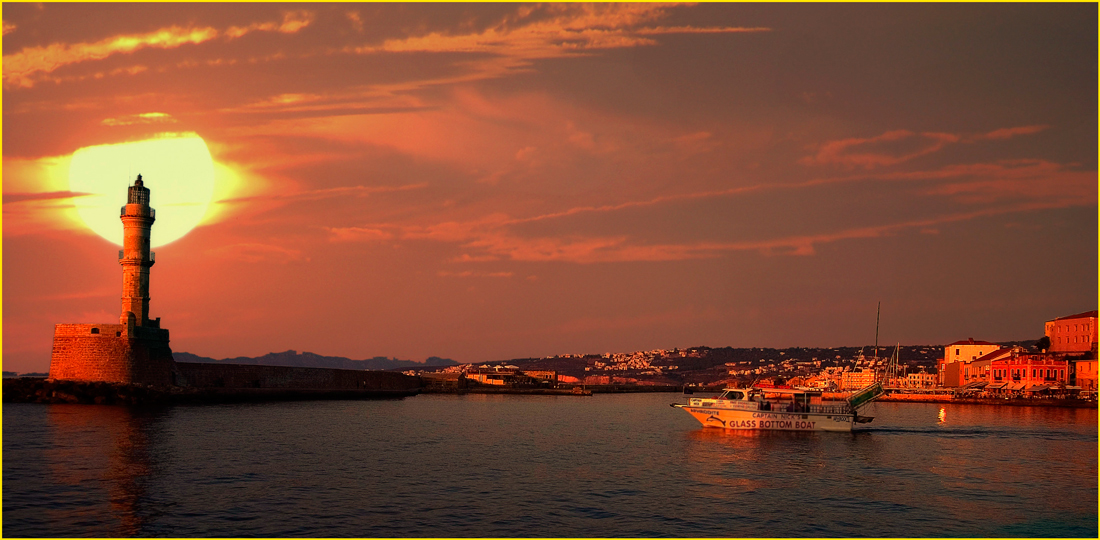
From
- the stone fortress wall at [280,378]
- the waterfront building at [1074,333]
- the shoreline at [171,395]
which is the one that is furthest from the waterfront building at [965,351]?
the stone fortress wall at [280,378]

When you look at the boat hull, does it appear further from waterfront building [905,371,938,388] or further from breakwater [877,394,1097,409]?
waterfront building [905,371,938,388]

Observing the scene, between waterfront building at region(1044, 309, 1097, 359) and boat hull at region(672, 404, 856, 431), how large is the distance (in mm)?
90317

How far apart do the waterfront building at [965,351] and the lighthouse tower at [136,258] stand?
140 meters

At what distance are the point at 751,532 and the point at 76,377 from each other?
62246 millimetres

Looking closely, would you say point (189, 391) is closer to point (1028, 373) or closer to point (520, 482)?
point (520, 482)

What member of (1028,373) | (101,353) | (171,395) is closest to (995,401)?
(1028,373)

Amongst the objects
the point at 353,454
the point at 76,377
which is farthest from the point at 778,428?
the point at 76,377

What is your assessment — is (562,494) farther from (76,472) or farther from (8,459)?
(8,459)

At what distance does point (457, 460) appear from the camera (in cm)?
4044

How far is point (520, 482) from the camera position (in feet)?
110

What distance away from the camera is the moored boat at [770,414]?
57.4 m

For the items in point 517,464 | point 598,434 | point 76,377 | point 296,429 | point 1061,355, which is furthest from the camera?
point 1061,355

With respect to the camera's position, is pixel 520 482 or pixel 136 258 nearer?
pixel 520 482

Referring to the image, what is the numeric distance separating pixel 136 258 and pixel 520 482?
5058cm
